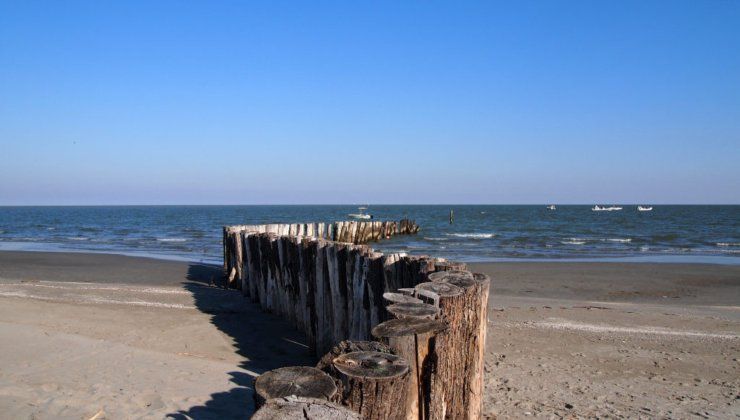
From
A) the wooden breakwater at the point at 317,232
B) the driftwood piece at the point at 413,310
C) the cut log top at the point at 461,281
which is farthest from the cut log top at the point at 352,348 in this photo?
the wooden breakwater at the point at 317,232

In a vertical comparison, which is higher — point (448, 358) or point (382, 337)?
point (382, 337)

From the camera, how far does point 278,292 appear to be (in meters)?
8.88

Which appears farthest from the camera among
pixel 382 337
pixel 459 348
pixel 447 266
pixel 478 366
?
pixel 447 266

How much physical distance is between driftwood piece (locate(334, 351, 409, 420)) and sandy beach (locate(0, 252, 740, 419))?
82.6 inches

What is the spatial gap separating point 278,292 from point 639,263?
49.4ft

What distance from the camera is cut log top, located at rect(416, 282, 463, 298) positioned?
395 centimetres

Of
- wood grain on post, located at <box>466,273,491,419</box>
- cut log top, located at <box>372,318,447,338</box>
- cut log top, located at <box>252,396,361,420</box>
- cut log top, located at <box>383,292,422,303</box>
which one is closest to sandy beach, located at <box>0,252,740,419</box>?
wood grain on post, located at <box>466,273,491,419</box>

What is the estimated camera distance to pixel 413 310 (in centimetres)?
367

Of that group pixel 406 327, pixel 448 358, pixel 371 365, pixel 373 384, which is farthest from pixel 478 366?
pixel 373 384

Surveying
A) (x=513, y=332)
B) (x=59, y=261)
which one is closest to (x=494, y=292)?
(x=513, y=332)

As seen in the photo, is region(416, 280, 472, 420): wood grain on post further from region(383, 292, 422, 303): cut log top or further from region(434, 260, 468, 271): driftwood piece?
region(434, 260, 468, 271): driftwood piece

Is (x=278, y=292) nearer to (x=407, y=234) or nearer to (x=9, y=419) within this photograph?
(x=9, y=419)

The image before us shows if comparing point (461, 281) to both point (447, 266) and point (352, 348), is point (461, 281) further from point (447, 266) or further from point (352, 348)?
point (352, 348)

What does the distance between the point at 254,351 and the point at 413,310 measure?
3793mm
